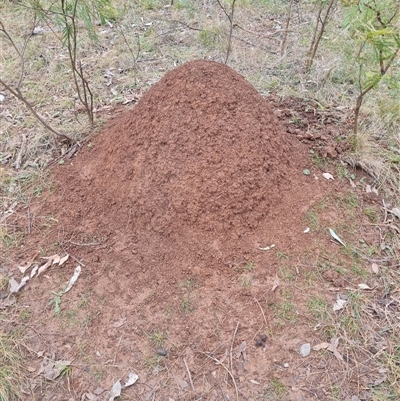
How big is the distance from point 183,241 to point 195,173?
0.38 m

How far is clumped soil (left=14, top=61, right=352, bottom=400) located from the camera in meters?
1.79

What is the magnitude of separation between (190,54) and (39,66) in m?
1.54

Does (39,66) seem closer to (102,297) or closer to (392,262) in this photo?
(102,297)

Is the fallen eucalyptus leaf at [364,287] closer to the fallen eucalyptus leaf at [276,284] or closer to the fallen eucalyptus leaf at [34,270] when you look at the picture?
the fallen eucalyptus leaf at [276,284]

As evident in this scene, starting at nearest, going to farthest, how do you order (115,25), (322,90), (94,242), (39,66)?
(94,242), (322,90), (39,66), (115,25)

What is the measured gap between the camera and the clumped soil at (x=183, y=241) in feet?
5.89

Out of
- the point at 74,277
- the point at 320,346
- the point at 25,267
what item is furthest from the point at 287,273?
the point at 25,267

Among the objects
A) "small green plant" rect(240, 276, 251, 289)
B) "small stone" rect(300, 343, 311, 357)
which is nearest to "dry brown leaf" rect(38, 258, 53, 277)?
"small green plant" rect(240, 276, 251, 289)

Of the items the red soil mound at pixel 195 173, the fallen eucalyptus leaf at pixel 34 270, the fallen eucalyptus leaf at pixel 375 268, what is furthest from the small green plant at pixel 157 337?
the fallen eucalyptus leaf at pixel 375 268

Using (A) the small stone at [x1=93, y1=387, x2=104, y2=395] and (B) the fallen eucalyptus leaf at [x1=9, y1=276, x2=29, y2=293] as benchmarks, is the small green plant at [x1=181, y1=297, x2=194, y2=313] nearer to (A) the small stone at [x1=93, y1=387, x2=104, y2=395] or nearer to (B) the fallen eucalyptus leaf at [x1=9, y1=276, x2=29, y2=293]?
(A) the small stone at [x1=93, y1=387, x2=104, y2=395]

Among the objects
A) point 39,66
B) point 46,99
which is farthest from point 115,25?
point 46,99

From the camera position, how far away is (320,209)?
7.60 ft

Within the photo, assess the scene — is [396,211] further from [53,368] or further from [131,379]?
[53,368]

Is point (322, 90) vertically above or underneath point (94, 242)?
above
